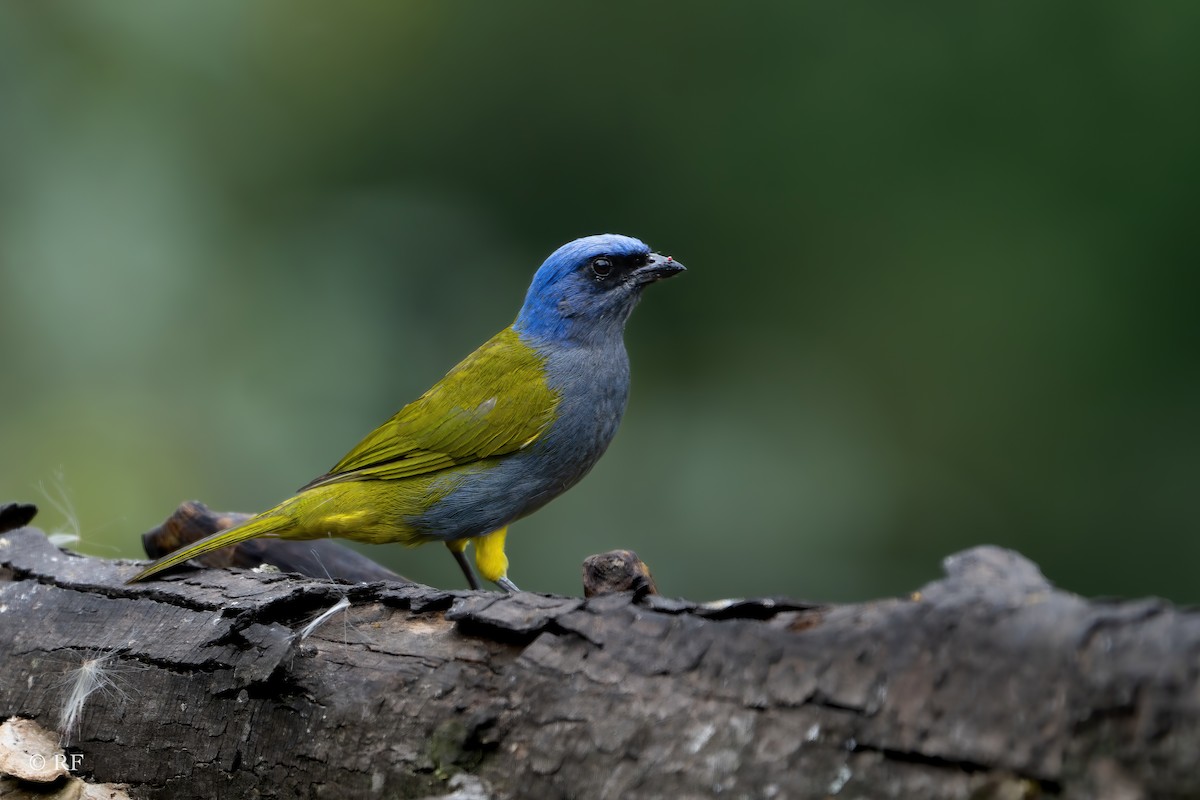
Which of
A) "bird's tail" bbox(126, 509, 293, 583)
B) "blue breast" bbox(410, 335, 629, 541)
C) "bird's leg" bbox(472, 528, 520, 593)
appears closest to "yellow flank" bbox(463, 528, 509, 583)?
"bird's leg" bbox(472, 528, 520, 593)

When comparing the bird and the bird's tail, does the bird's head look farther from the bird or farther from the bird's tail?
the bird's tail

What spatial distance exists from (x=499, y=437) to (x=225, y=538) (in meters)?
0.99

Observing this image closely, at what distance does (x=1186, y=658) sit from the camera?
6.03 ft

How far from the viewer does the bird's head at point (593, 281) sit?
179 inches

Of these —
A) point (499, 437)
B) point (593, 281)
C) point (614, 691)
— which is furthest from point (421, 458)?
point (614, 691)

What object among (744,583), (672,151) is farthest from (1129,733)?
(672,151)

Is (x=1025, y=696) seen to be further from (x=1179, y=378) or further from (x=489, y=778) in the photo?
(x=1179, y=378)

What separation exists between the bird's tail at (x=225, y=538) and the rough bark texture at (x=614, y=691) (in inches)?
2.6

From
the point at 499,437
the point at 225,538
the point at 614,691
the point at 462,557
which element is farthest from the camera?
the point at 462,557

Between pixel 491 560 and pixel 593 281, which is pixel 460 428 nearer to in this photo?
pixel 491 560

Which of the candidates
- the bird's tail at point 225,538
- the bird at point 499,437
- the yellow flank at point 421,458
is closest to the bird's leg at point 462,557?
the bird at point 499,437

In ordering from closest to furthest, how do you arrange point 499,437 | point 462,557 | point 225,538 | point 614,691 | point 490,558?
1. point 614,691
2. point 225,538
3. point 499,437
4. point 490,558
5. point 462,557

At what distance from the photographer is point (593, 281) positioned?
15.1 ft

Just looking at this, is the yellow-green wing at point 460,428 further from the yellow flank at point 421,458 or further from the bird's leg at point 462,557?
the bird's leg at point 462,557
